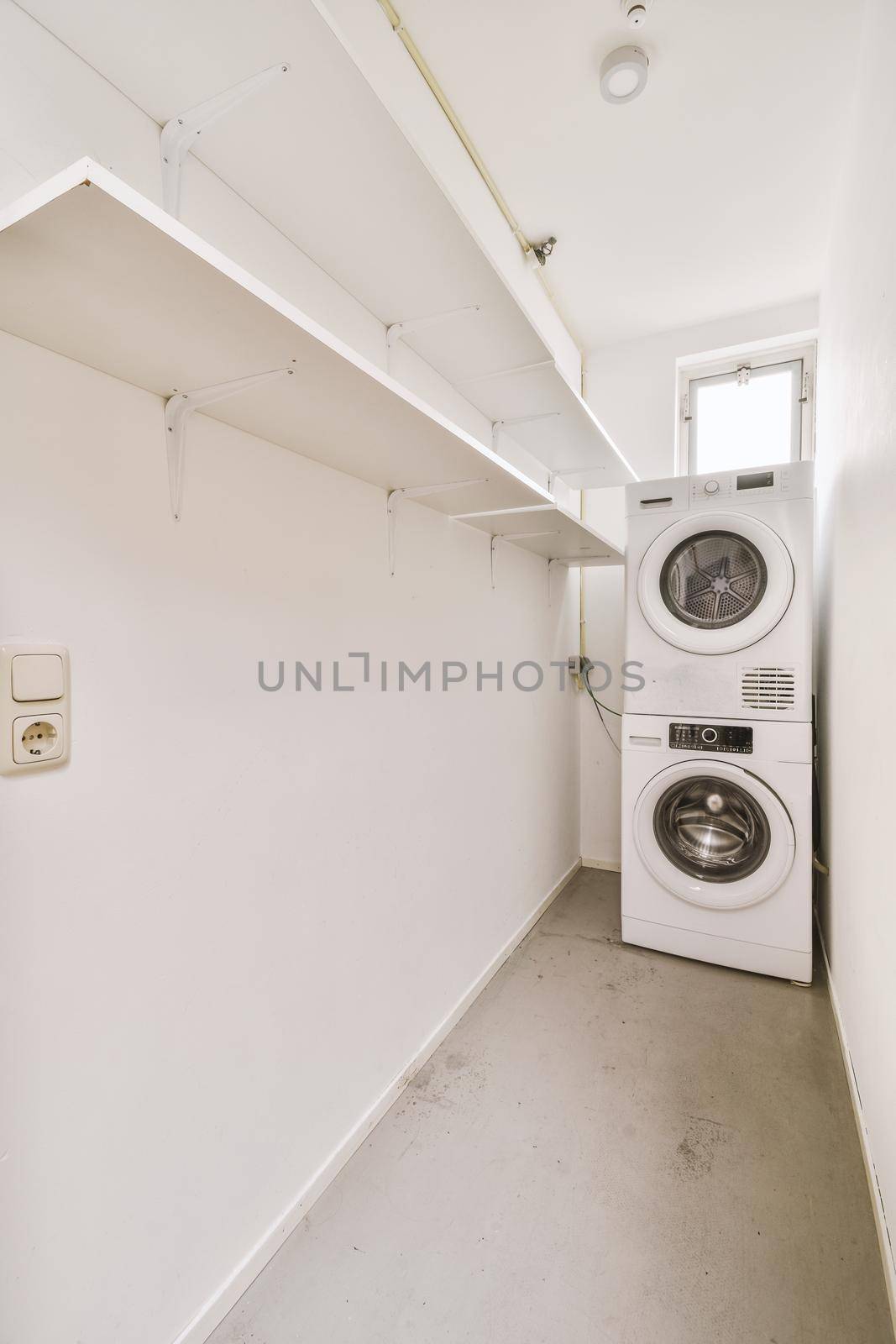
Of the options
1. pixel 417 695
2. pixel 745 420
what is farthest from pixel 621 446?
pixel 417 695

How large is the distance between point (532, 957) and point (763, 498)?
6.45 feet

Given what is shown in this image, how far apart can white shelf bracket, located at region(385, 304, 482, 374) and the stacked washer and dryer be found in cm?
133

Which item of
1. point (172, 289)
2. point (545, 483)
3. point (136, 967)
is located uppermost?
point (545, 483)

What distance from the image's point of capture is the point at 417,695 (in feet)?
5.67

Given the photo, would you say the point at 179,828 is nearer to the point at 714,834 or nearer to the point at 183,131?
the point at 183,131

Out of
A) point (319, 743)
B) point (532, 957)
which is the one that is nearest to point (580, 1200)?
point (532, 957)

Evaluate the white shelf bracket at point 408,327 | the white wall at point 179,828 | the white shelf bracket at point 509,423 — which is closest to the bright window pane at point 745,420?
the white shelf bracket at point 509,423

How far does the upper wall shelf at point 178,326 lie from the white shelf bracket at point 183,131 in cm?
31

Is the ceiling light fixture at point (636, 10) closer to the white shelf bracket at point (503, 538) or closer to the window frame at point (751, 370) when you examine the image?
the white shelf bracket at point (503, 538)

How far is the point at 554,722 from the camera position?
2920 mm

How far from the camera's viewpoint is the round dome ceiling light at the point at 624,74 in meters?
1.64

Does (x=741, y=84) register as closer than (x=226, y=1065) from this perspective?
No

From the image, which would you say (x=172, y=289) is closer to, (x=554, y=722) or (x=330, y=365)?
(x=330, y=365)

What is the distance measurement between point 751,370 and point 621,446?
708 mm
